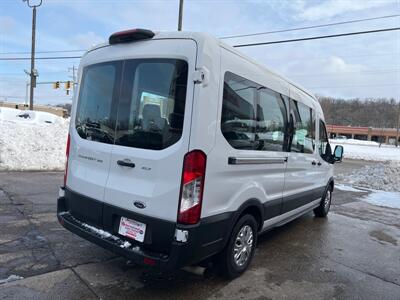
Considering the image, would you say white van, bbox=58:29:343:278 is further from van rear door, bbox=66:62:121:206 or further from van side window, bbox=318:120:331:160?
van side window, bbox=318:120:331:160

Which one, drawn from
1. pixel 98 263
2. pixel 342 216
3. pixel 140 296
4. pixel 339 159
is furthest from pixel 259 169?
pixel 342 216

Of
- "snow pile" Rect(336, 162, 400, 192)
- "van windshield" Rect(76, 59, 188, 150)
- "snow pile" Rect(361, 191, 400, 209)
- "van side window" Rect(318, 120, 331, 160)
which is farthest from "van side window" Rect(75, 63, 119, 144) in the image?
"snow pile" Rect(336, 162, 400, 192)

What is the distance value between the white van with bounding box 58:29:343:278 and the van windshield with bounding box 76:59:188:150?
0.4 inches

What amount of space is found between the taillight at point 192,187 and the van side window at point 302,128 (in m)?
2.38

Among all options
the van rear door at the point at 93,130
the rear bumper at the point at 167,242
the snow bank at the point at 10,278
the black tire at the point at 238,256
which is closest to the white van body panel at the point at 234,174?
the rear bumper at the point at 167,242

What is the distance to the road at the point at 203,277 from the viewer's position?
3.71 m

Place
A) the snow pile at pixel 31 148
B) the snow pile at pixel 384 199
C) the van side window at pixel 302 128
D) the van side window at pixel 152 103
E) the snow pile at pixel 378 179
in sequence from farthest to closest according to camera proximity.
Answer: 1. the snow pile at pixel 378 179
2. the snow pile at pixel 31 148
3. the snow pile at pixel 384 199
4. the van side window at pixel 302 128
5. the van side window at pixel 152 103

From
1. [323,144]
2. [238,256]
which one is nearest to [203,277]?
[238,256]

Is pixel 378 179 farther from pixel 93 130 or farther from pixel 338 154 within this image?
pixel 93 130

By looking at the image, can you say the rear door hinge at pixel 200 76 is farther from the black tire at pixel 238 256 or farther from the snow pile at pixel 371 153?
the snow pile at pixel 371 153

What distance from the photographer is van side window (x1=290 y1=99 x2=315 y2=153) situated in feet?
17.6

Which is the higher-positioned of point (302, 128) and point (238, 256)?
point (302, 128)

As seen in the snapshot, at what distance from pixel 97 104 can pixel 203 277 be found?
7.53 ft

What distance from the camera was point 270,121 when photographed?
15.0 ft
